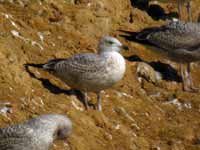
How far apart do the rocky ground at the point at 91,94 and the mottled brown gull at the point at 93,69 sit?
0.29 meters

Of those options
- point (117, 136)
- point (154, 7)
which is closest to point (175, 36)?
point (154, 7)

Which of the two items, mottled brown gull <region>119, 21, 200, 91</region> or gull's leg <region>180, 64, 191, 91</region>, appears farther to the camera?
mottled brown gull <region>119, 21, 200, 91</region>

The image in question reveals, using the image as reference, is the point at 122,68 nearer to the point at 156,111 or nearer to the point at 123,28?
the point at 156,111

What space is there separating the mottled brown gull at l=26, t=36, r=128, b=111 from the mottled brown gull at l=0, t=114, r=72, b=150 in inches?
98.6

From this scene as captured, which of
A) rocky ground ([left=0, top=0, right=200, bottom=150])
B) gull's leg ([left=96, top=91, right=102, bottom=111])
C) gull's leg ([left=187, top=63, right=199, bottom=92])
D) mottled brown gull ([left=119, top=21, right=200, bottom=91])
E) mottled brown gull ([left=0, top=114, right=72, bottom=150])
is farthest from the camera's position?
mottled brown gull ([left=119, top=21, right=200, bottom=91])

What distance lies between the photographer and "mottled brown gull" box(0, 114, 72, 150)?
12133 millimetres

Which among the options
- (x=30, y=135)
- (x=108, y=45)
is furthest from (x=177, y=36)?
(x=30, y=135)

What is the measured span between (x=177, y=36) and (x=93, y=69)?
3856 millimetres

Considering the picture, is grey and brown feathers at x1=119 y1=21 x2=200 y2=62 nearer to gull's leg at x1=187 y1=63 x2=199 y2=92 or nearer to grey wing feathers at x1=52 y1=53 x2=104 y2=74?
gull's leg at x1=187 y1=63 x2=199 y2=92

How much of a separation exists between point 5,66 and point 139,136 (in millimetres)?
2500

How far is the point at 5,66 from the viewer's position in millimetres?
14594

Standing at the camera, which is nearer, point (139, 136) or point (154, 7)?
point (139, 136)

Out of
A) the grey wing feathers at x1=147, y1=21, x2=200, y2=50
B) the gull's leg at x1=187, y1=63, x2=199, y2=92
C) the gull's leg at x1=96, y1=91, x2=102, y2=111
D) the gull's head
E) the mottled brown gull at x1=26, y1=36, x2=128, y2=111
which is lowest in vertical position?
the gull's leg at x1=187, y1=63, x2=199, y2=92

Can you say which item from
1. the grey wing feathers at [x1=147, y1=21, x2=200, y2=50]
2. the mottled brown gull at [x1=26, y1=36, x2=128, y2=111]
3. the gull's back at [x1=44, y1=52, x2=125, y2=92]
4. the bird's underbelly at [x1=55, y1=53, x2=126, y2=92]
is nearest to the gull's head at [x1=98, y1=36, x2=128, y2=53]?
the mottled brown gull at [x1=26, y1=36, x2=128, y2=111]
